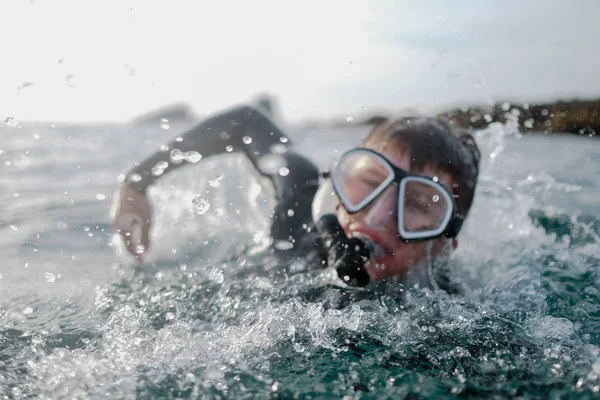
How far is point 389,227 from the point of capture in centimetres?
277

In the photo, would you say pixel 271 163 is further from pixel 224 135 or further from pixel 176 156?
pixel 176 156

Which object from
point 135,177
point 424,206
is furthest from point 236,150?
point 424,206

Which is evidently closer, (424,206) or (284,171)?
(424,206)

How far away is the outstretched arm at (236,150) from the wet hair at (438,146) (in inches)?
19.5

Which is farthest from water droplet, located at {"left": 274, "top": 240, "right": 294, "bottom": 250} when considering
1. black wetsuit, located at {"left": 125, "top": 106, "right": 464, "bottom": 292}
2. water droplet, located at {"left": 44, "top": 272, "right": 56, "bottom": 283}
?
water droplet, located at {"left": 44, "top": 272, "right": 56, "bottom": 283}

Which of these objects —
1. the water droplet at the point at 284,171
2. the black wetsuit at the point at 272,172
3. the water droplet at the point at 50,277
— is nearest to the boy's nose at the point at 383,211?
the black wetsuit at the point at 272,172

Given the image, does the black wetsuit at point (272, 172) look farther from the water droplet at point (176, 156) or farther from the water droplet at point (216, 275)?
the water droplet at point (216, 275)

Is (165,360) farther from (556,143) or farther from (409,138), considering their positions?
(556,143)

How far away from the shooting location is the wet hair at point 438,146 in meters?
2.90

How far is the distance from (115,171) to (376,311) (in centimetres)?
585

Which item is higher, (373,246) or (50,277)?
(373,246)

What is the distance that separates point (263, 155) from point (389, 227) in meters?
0.96

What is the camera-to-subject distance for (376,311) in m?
2.38

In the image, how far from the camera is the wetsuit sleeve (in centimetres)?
314
